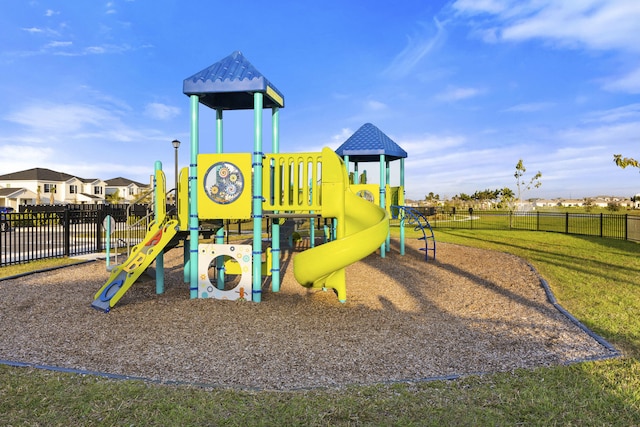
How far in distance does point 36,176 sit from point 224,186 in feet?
198

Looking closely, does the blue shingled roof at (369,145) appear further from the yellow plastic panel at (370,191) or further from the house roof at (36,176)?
the house roof at (36,176)

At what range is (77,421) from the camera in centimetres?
331

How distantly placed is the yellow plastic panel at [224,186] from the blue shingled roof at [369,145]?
Answer: 705cm

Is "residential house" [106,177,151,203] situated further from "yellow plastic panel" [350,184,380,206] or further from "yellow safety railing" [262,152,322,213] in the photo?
"yellow safety railing" [262,152,322,213]

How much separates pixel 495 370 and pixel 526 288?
4.97 meters

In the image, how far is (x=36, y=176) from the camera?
54.7 meters

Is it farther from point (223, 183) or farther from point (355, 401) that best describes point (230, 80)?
point (355, 401)

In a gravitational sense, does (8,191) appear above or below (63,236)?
above

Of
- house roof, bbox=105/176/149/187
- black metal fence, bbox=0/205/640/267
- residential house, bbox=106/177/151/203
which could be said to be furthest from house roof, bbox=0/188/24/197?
house roof, bbox=105/176/149/187

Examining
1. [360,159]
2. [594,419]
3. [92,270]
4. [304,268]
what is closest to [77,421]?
[304,268]

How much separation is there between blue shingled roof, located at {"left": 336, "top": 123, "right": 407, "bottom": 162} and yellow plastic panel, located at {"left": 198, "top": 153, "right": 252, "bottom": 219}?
7.05 metres

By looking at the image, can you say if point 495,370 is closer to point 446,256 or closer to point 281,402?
point 281,402

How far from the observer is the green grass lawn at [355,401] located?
3340 mm

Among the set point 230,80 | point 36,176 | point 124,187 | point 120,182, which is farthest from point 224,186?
point 120,182
